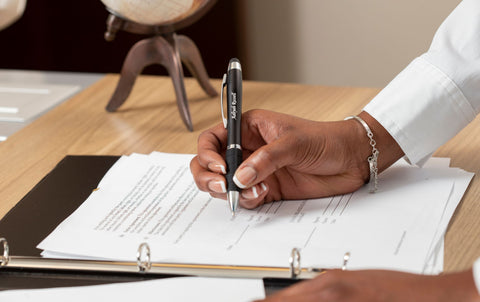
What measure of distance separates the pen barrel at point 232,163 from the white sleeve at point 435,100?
0.21m

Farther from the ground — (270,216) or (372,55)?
(270,216)

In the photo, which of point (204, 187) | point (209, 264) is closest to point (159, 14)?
point (204, 187)

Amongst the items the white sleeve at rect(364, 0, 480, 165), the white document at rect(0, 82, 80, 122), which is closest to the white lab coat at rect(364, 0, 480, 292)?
the white sleeve at rect(364, 0, 480, 165)

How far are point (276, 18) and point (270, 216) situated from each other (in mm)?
2001

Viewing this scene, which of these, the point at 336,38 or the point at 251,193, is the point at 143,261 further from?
the point at 336,38

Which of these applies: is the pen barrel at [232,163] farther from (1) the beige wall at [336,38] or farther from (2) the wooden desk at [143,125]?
(1) the beige wall at [336,38]

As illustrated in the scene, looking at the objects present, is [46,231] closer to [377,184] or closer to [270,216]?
[270,216]

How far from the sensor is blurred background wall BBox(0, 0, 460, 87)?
2.59 metres

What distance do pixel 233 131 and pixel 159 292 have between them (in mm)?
269

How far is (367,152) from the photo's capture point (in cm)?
94

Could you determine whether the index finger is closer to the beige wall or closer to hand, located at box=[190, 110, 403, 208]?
hand, located at box=[190, 110, 403, 208]

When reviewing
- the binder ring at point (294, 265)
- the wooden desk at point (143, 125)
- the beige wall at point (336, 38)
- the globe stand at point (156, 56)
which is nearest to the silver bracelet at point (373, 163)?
the wooden desk at point (143, 125)

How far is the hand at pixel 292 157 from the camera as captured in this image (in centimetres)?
86

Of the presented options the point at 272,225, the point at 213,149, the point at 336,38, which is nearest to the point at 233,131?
the point at 213,149
